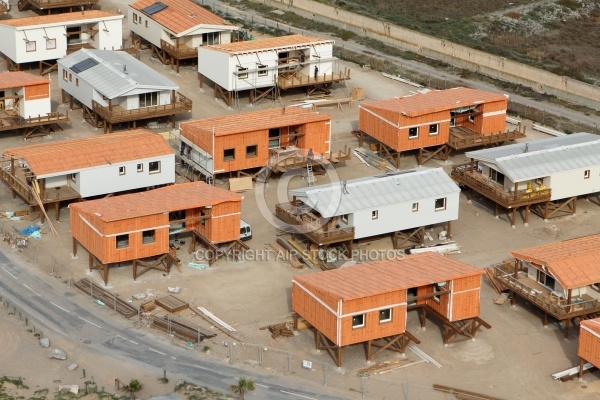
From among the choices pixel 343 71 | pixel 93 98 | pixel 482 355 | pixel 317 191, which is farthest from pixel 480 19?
pixel 482 355

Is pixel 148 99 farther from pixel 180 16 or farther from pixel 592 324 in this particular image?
pixel 592 324

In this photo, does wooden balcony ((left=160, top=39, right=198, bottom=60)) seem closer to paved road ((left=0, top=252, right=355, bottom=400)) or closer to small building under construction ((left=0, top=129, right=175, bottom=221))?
small building under construction ((left=0, top=129, right=175, bottom=221))

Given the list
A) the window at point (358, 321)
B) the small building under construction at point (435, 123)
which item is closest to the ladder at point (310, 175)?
the small building under construction at point (435, 123)

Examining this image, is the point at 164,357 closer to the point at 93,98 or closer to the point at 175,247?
the point at 175,247

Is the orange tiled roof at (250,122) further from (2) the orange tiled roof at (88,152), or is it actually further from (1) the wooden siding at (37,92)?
(1) the wooden siding at (37,92)

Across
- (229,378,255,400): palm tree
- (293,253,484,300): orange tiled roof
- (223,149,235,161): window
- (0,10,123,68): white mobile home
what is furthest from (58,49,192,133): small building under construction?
(229,378,255,400): palm tree

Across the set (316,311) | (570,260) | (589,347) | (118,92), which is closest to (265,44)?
(118,92)
